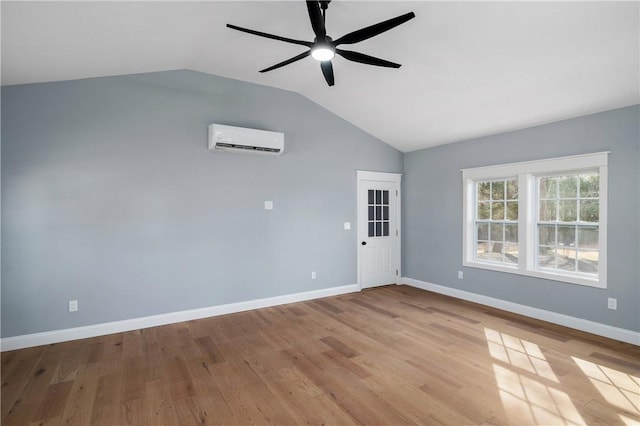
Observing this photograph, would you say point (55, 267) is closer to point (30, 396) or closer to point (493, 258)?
point (30, 396)

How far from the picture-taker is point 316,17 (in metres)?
2.15

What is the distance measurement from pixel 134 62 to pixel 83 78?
2.15 feet

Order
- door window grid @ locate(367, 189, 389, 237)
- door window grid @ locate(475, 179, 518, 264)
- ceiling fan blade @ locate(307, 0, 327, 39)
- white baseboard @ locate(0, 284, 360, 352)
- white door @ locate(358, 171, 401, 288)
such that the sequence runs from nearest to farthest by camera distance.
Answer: ceiling fan blade @ locate(307, 0, 327, 39) < white baseboard @ locate(0, 284, 360, 352) < door window grid @ locate(475, 179, 518, 264) < white door @ locate(358, 171, 401, 288) < door window grid @ locate(367, 189, 389, 237)

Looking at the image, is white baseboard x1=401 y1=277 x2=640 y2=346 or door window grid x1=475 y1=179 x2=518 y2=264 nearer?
white baseboard x1=401 y1=277 x2=640 y2=346

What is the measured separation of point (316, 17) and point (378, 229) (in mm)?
4406

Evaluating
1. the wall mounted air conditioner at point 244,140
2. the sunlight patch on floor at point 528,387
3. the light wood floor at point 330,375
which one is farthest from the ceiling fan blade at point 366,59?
the sunlight patch on floor at point 528,387

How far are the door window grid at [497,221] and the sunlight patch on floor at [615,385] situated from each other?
194 cm

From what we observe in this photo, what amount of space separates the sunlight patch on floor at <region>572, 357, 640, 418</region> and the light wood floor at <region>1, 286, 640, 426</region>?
0.01 meters

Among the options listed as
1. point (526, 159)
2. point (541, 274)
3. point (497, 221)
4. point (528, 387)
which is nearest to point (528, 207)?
point (497, 221)

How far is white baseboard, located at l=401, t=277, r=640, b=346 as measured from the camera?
11.5ft

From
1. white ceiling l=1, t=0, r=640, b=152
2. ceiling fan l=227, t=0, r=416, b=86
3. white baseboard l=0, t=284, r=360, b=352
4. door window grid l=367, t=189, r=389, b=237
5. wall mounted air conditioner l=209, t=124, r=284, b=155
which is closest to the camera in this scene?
ceiling fan l=227, t=0, r=416, b=86

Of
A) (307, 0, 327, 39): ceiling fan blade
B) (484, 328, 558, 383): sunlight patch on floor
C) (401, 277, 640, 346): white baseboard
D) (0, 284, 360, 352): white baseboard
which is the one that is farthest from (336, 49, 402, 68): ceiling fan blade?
(401, 277, 640, 346): white baseboard

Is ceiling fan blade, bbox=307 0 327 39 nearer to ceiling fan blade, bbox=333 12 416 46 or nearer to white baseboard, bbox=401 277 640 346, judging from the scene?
ceiling fan blade, bbox=333 12 416 46

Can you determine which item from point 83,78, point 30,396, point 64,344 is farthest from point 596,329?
point 83,78
